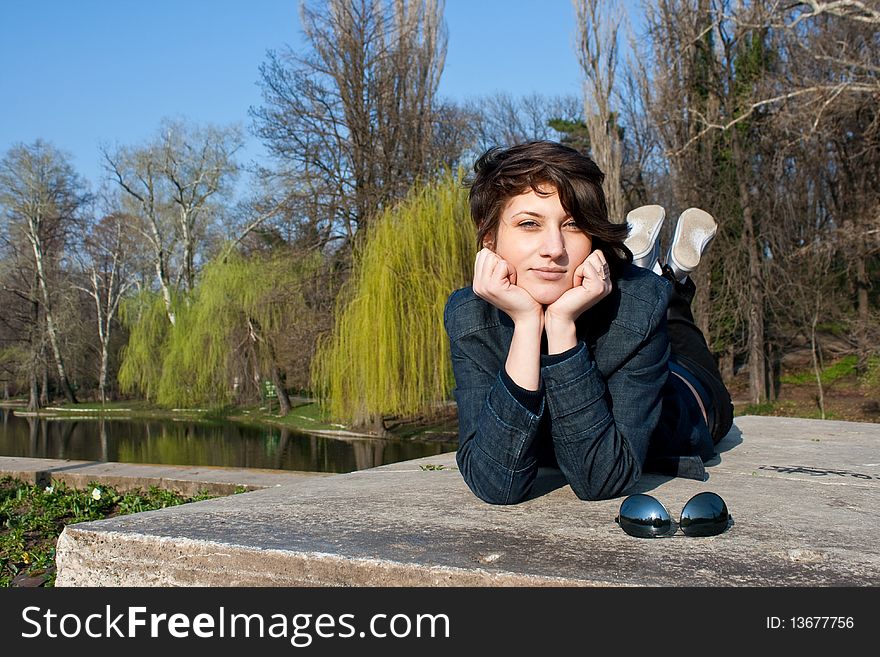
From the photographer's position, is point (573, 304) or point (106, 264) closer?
point (573, 304)

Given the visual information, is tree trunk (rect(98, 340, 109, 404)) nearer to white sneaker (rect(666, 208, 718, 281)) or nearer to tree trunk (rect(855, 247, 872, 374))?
tree trunk (rect(855, 247, 872, 374))

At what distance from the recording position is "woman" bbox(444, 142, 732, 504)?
198 cm

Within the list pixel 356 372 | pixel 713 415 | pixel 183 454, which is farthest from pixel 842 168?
pixel 713 415

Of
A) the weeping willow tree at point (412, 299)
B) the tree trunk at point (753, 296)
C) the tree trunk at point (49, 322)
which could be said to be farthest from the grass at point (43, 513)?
the tree trunk at point (49, 322)

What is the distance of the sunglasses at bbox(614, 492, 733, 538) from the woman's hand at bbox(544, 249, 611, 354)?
1.39 feet

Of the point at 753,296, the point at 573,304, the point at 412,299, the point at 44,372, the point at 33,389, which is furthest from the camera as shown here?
the point at 44,372

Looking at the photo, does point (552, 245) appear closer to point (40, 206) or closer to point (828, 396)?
point (828, 396)

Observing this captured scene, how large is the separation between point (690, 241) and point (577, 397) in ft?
7.47

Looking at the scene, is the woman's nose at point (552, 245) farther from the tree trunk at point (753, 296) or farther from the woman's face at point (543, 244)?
the tree trunk at point (753, 296)

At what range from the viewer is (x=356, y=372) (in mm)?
14141

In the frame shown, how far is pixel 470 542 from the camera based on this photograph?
5.87 ft

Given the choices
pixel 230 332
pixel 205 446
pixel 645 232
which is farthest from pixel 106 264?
pixel 645 232
